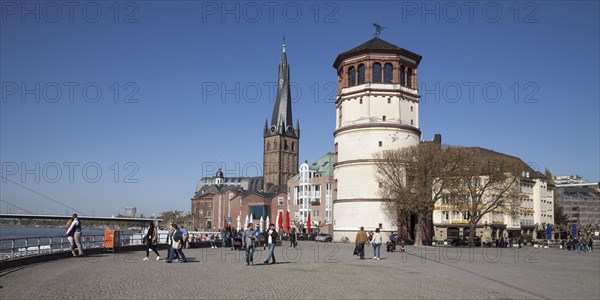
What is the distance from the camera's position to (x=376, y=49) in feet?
203

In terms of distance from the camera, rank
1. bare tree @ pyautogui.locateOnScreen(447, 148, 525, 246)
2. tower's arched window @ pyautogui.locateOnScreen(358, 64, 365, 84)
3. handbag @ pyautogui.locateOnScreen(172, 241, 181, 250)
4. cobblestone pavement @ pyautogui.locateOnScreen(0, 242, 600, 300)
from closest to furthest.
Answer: cobblestone pavement @ pyautogui.locateOnScreen(0, 242, 600, 300), handbag @ pyautogui.locateOnScreen(172, 241, 181, 250), bare tree @ pyautogui.locateOnScreen(447, 148, 525, 246), tower's arched window @ pyautogui.locateOnScreen(358, 64, 365, 84)

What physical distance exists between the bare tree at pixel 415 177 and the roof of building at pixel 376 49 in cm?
1027

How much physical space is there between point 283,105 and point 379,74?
119 metres

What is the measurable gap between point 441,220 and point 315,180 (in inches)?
1081

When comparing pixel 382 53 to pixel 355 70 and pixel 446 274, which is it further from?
pixel 446 274

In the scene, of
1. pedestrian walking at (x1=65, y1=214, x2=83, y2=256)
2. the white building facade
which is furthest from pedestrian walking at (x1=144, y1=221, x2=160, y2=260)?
the white building facade

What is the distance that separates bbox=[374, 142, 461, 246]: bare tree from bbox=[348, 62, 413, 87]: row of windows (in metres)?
7.60

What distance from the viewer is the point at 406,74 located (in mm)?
63625

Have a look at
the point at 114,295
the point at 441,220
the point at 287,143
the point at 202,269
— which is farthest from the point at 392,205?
the point at 287,143

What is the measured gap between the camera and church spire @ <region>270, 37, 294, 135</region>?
17262 cm

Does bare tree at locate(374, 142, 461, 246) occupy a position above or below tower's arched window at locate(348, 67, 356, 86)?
below

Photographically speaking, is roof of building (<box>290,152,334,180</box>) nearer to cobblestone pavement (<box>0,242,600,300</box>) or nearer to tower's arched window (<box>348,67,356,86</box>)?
tower's arched window (<box>348,67,356,86</box>)

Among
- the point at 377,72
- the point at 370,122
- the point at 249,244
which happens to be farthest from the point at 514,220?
the point at 249,244

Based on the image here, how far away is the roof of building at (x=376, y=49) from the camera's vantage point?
203ft
